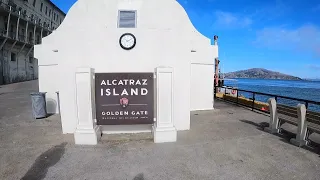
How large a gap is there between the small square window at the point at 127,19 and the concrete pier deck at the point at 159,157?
3.37m

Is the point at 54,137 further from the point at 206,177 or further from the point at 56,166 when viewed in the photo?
the point at 206,177

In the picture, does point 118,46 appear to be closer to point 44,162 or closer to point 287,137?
point 44,162

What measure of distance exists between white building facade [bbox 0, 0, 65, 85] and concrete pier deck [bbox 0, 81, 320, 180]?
2860cm

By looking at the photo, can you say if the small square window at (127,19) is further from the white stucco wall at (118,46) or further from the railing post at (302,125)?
the railing post at (302,125)

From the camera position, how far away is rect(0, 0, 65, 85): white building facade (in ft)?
92.1

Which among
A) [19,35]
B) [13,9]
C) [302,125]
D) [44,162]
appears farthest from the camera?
[19,35]

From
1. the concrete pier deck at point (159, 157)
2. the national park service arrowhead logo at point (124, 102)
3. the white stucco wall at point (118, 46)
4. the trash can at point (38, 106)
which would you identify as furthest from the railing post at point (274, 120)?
the trash can at point (38, 106)

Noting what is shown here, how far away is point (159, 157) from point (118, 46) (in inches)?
134

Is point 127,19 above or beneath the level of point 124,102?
above

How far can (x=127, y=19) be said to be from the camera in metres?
6.13

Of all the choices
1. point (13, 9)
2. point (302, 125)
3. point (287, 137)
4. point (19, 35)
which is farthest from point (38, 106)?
point (19, 35)

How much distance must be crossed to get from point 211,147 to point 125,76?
2992mm

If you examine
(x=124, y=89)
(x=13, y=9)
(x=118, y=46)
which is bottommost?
(x=124, y=89)

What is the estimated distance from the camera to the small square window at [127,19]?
609 cm
